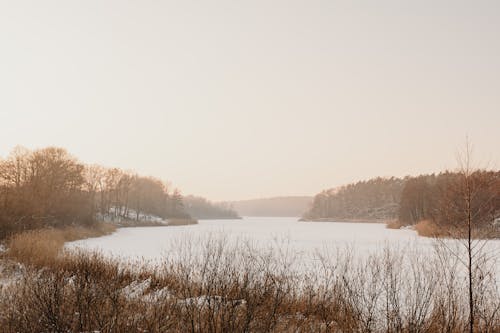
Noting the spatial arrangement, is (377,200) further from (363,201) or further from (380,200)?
(363,201)

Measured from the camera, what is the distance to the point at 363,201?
Result: 104500mm

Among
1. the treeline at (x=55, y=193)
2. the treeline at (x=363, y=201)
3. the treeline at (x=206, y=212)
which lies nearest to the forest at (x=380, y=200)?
the treeline at (x=363, y=201)

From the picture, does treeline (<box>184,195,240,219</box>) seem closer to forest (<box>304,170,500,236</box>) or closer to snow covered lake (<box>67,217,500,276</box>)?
forest (<box>304,170,500,236</box>)

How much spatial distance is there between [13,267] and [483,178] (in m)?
11.0

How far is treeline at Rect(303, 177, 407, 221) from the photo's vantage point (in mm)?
94319

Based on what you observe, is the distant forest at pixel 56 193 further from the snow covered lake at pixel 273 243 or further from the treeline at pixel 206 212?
the treeline at pixel 206 212

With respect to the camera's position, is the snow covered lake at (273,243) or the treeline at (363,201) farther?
the treeline at (363,201)

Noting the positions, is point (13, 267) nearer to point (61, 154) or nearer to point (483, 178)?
point (483, 178)

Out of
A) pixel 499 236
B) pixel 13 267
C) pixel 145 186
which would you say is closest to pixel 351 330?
pixel 13 267

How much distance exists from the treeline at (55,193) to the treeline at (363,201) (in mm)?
43594

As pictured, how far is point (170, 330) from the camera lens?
17.0ft

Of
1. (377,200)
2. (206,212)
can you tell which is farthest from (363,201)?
(206,212)

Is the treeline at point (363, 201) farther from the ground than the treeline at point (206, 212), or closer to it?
farther from the ground

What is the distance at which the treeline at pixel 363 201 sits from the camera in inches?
3713
